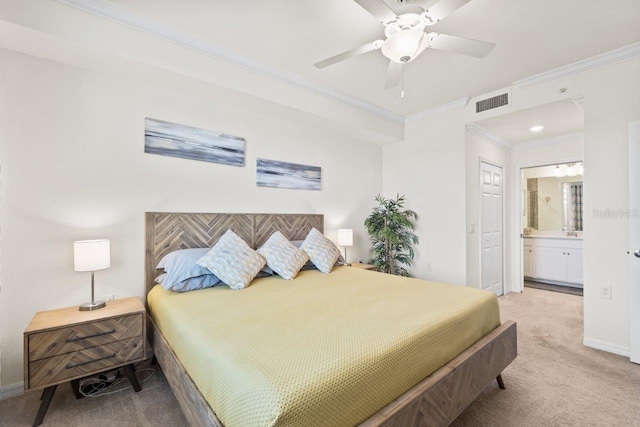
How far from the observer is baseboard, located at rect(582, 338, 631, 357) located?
101 inches

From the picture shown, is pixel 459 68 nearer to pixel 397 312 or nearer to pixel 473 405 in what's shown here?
pixel 397 312

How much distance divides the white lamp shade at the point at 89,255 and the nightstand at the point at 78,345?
12.5 inches

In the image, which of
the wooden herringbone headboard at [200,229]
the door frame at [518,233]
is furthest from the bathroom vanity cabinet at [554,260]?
the wooden herringbone headboard at [200,229]

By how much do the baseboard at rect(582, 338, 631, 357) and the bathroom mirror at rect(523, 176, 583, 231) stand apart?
3.77m

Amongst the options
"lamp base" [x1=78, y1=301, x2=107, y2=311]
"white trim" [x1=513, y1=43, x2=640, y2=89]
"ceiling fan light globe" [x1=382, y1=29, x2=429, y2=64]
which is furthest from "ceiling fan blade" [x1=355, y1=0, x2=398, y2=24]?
"lamp base" [x1=78, y1=301, x2=107, y2=311]

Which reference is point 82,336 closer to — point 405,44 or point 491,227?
point 405,44

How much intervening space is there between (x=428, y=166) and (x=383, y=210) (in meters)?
0.91

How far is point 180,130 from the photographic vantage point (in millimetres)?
2727

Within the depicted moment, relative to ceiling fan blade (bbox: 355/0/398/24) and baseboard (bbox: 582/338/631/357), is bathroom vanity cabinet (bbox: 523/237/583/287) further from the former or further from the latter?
ceiling fan blade (bbox: 355/0/398/24)

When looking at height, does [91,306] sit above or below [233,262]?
below

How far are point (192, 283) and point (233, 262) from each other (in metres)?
0.35

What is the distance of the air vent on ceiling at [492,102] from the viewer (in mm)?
3336

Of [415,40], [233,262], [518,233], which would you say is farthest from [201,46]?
[518,233]

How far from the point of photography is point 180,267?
2.29 m
